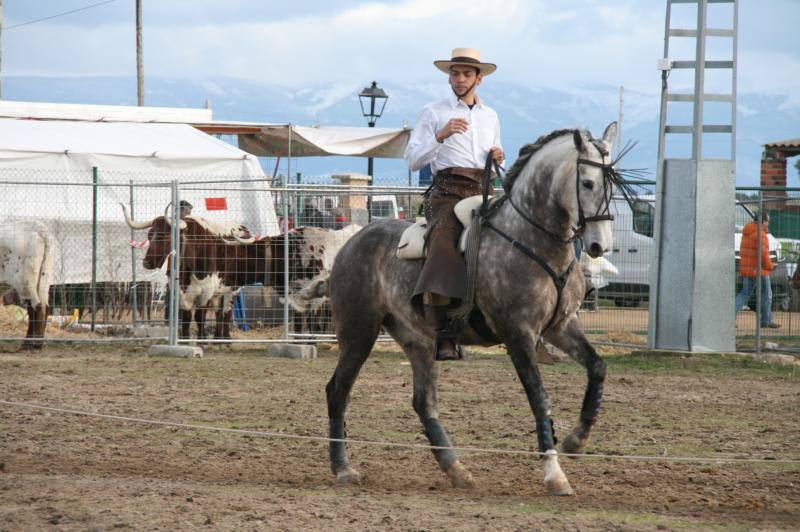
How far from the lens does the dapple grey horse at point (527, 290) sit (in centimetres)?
683

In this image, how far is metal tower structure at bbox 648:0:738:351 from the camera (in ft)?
49.0

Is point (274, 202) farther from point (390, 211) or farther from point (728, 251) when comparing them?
point (728, 251)

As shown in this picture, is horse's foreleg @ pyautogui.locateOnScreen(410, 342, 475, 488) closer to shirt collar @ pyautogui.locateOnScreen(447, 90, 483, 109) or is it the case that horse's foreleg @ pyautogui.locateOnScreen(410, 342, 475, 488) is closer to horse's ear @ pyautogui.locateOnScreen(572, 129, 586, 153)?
shirt collar @ pyautogui.locateOnScreen(447, 90, 483, 109)

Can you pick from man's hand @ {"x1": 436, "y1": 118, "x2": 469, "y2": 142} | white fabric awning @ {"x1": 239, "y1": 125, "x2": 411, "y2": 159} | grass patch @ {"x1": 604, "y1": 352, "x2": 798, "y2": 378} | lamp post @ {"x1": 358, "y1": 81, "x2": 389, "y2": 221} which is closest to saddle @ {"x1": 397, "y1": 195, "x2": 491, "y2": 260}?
man's hand @ {"x1": 436, "y1": 118, "x2": 469, "y2": 142}

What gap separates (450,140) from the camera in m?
7.84

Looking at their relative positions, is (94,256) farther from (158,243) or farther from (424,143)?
(424,143)

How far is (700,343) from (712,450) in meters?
6.69

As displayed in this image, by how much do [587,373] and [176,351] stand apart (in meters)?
9.10

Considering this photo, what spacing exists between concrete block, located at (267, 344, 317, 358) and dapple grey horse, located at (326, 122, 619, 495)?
7572 millimetres

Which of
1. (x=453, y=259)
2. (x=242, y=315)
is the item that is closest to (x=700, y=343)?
(x=242, y=315)

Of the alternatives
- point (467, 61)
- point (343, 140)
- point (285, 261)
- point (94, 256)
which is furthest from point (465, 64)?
point (343, 140)

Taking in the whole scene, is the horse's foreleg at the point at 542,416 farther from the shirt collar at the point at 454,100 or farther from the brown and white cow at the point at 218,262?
the brown and white cow at the point at 218,262

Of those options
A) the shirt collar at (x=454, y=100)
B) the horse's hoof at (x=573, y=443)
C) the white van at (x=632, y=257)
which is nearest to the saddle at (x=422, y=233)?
the shirt collar at (x=454, y=100)

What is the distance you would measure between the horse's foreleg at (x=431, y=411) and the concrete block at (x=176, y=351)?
7601mm
